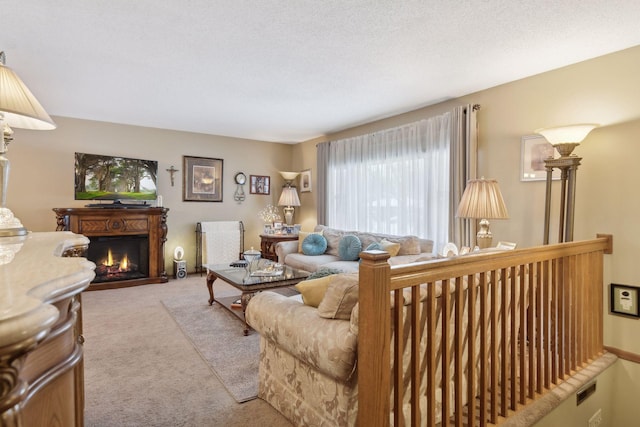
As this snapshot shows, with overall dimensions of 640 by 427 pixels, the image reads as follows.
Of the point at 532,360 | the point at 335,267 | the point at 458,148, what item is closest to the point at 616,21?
the point at 458,148

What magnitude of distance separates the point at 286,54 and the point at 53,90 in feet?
9.30

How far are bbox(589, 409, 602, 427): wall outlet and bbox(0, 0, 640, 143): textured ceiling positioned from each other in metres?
2.68

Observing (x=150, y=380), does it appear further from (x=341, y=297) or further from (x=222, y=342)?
(x=341, y=297)

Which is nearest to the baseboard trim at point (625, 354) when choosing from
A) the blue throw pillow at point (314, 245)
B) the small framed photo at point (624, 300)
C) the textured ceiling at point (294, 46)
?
the small framed photo at point (624, 300)

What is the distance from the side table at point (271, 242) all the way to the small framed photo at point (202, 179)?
3.88ft

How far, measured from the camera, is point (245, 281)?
317 cm

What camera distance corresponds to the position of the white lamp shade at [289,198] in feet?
19.8

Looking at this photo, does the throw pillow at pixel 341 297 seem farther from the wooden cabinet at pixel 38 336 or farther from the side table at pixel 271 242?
the side table at pixel 271 242

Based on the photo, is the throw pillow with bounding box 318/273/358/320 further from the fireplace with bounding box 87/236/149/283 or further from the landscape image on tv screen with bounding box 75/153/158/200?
the landscape image on tv screen with bounding box 75/153/158/200

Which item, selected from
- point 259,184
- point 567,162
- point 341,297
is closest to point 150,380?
point 341,297

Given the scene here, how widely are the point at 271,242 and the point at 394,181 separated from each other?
2339 mm

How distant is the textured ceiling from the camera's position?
2.12 metres

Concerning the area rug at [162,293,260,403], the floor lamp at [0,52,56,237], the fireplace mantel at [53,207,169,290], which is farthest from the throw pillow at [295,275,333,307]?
the fireplace mantel at [53,207,169,290]

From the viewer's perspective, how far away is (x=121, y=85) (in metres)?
3.48
